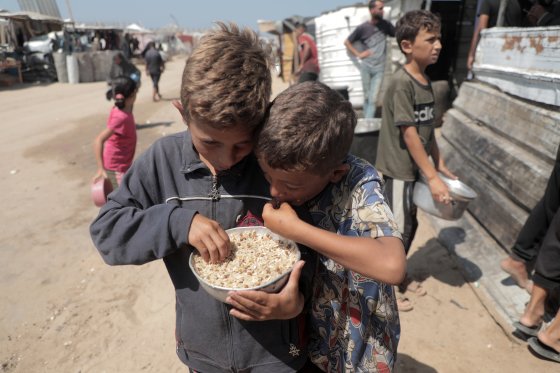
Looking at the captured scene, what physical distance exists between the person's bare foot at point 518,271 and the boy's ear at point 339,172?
275cm

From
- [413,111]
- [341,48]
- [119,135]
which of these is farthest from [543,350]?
[341,48]

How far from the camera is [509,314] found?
3234mm

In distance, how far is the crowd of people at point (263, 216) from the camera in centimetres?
120

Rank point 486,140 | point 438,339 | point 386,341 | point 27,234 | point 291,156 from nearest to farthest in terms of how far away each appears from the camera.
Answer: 1. point 291,156
2. point 386,341
3. point 438,339
4. point 486,140
5. point 27,234

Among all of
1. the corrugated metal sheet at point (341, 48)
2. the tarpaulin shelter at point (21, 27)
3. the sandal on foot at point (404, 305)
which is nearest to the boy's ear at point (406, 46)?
the sandal on foot at point (404, 305)

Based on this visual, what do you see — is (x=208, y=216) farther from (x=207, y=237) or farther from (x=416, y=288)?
(x=416, y=288)

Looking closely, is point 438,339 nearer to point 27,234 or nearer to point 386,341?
point 386,341

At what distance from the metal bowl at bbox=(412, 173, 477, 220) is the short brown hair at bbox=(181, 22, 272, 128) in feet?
7.72

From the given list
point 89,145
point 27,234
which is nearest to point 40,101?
point 89,145

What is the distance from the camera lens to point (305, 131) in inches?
46.9

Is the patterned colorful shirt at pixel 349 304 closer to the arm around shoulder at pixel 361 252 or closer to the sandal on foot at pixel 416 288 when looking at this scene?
the arm around shoulder at pixel 361 252

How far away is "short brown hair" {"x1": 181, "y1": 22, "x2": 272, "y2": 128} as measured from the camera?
1174 millimetres

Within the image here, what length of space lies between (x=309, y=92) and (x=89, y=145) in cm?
890

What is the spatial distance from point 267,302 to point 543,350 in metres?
2.62
